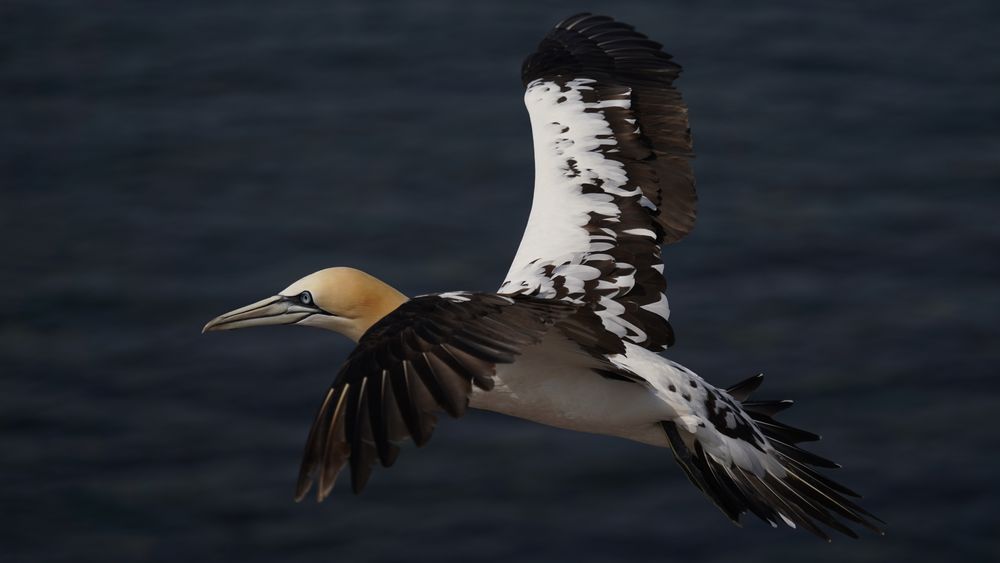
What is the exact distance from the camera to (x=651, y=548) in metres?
13.0

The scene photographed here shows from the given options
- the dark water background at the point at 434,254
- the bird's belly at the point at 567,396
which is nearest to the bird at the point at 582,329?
the bird's belly at the point at 567,396

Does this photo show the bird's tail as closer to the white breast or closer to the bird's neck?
the white breast

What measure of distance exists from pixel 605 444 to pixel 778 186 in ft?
10.9

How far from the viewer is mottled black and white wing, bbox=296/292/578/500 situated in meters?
7.71

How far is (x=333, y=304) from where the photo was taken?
9.95 m

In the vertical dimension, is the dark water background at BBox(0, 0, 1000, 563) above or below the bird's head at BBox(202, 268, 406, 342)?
below

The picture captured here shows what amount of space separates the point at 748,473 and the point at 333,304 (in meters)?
2.25

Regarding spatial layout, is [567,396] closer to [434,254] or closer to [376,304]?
[376,304]

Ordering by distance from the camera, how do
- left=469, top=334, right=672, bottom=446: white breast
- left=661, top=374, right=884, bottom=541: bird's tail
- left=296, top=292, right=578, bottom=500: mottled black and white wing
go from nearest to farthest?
left=296, top=292, right=578, bottom=500: mottled black and white wing → left=469, top=334, right=672, bottom=446: white breast → left=661, top=374, right=884, bottom=541: bird's tail

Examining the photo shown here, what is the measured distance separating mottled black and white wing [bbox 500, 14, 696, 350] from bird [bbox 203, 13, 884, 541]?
11mm

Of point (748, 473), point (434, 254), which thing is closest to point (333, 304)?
point (748, 473)

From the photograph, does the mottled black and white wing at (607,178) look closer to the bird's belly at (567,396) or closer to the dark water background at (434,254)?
the bird's belly at (567,396)

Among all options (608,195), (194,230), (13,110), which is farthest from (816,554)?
(13,110)

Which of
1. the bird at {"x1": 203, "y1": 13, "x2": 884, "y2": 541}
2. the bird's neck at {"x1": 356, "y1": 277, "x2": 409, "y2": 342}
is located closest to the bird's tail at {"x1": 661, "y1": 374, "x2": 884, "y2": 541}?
the bird at {"x1": 203, "y1": 13, "x2": 884, "y2": 541}
